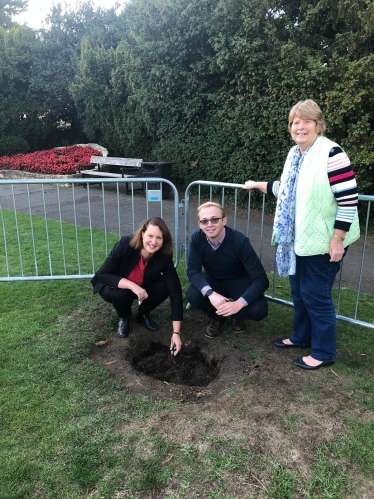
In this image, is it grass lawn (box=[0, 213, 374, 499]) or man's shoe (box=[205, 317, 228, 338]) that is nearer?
grass lawn (box=[0, 213, 374, 499])

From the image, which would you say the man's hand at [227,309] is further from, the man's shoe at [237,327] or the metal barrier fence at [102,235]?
the metal barrier fence at [102,235]

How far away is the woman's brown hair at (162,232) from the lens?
370 cm

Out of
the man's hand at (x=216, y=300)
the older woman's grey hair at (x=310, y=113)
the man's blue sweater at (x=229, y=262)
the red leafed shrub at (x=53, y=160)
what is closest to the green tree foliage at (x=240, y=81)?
the red leafed shrub at (x=53, y=160)

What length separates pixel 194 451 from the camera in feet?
8.11

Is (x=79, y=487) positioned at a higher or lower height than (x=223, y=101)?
lower

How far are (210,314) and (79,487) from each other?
6.60ft

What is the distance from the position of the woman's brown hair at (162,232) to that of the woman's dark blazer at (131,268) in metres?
0.06

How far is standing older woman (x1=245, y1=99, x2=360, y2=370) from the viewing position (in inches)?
113

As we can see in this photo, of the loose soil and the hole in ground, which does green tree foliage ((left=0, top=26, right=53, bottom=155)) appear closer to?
the loose soil

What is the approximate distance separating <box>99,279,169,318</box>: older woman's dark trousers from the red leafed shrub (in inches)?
479

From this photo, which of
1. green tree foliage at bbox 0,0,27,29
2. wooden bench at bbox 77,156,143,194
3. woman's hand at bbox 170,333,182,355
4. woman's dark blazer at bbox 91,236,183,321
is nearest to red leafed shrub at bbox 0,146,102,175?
wooden bench at bbox 77,156,143,194

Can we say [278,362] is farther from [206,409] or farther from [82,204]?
[82,204]

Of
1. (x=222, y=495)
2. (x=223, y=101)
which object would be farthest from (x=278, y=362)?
(x=223, y=101)

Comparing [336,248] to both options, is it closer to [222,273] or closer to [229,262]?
Result: [229,262]
